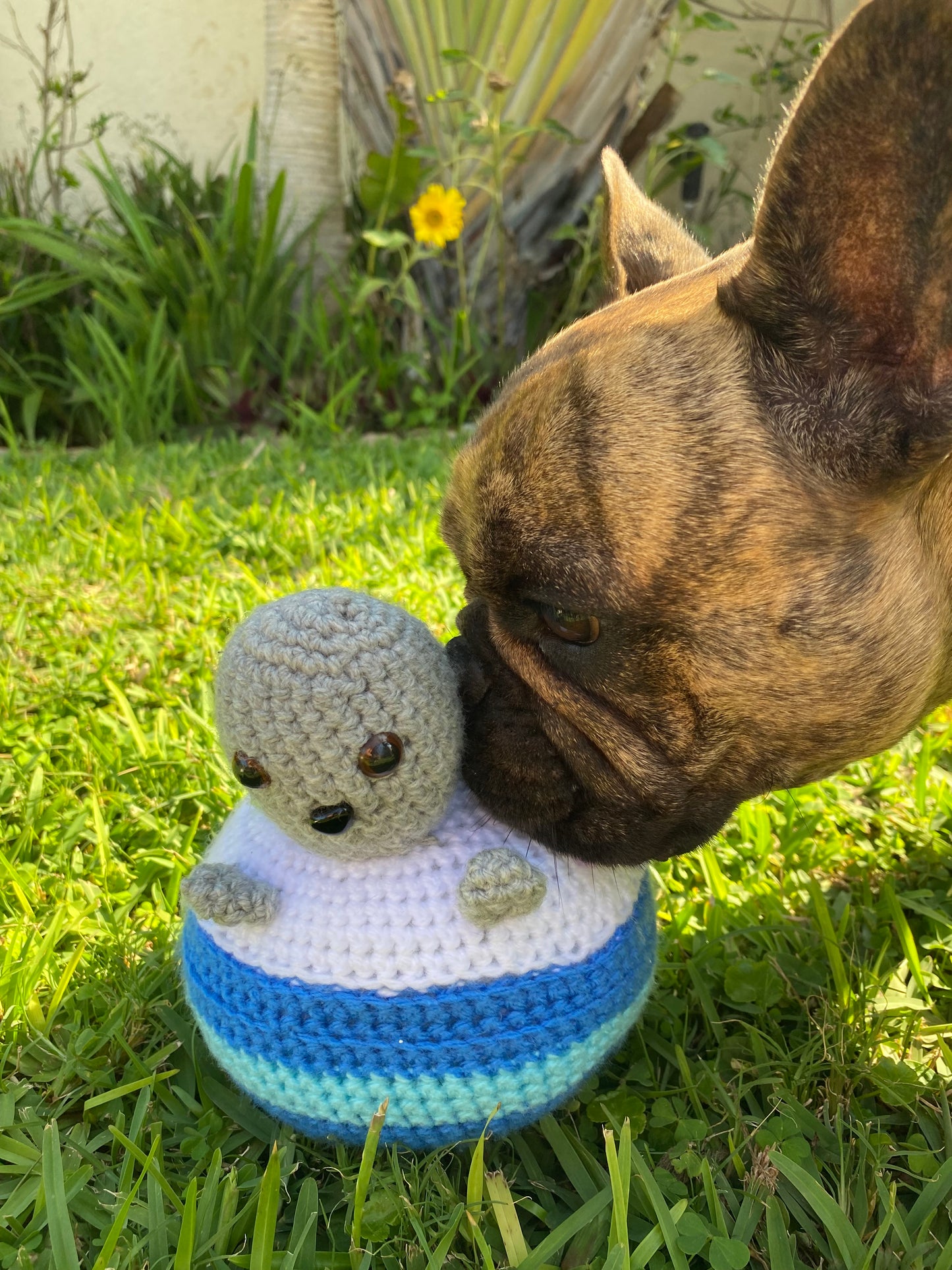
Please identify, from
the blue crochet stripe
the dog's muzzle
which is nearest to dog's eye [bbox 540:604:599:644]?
the dog's muzzle

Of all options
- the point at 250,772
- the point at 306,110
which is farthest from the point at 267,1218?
the point at 306,110

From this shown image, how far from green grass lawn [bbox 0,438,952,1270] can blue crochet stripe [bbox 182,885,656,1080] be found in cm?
13

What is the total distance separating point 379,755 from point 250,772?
0.57 ft

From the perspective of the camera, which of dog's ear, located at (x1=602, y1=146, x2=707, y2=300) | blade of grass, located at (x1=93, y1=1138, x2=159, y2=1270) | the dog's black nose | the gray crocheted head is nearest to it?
blade of grass, located at (x1=93, y1=1138, x2=159, y2=1270)

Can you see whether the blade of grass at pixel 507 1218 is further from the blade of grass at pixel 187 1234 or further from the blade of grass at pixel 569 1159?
the blade of grass at pixel 187 1234

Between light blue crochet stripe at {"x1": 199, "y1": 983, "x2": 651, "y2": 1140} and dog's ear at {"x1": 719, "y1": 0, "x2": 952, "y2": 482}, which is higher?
dog's ear at {"x1": 719, "y1": 0, "x2": 952, "y2": 482}

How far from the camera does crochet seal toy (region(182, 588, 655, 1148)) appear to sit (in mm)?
1305

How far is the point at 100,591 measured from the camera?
3.22 meters

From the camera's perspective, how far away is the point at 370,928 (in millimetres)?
1341

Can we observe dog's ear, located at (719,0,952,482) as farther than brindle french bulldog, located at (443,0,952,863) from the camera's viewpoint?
No

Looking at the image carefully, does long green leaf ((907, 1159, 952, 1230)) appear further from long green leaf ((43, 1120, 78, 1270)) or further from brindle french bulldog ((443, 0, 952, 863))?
long green leaf ((43, 1120, 78, 1270))

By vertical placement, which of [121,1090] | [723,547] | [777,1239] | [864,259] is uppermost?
[864,259]

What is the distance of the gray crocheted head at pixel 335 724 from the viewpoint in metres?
1.29

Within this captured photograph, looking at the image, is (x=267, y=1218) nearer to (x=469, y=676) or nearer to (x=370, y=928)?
(x=370, y=928)
